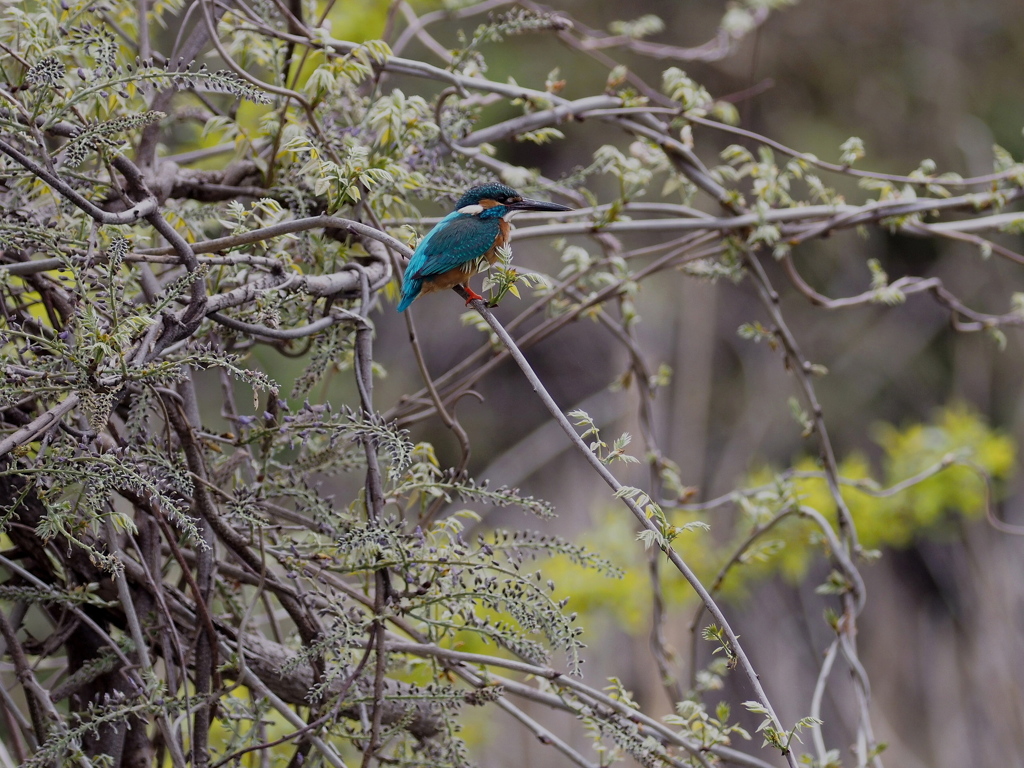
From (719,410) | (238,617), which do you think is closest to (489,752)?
(719,410)

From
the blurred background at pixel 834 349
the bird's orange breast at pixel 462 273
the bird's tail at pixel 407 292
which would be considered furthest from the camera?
the blurred background at pixel 834 349

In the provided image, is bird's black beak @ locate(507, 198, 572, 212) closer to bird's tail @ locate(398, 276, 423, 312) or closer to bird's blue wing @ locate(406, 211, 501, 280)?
bird's blue wing @ locate(406, 211, 501, 280)

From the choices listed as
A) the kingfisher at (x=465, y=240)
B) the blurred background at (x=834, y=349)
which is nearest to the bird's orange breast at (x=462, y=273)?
the kingfisher at (x=465, y=240)

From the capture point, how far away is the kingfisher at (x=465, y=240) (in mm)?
1720

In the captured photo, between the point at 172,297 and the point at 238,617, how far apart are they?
2.15 feet

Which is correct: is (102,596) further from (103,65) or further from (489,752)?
(489,752)

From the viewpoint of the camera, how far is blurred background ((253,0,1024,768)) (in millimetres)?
5676

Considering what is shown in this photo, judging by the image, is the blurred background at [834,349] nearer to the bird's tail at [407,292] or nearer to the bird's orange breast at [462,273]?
the bird's orange breast at [462,273]

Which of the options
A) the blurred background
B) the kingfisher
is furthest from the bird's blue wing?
the blurred background

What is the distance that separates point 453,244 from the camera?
5.84 ft

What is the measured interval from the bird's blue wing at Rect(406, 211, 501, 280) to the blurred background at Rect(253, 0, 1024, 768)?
3.93 m

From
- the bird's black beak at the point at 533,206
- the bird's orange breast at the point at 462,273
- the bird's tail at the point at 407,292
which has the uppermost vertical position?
the bird's black beak at the point at 533,206

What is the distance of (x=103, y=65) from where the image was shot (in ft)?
4.17

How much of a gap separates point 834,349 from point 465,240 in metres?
5.93
